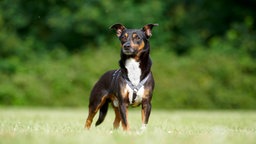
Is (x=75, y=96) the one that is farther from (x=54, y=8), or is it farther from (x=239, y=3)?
(x=239, y=3)

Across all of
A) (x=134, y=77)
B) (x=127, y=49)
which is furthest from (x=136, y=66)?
(x=127, y=49)

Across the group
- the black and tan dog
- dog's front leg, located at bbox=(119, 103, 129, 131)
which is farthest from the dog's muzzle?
dog's front leg, located at bbox=(119, 103, 129, 131)

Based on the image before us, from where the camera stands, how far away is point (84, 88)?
28141 millimetres

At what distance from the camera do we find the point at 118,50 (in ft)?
103

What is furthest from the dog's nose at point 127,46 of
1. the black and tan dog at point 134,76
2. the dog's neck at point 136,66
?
the dog's neck at point 136,66

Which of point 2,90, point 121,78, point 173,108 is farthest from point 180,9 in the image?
point 121,78

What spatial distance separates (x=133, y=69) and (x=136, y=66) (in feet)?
0.21

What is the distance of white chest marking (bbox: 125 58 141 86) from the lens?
31.4ft

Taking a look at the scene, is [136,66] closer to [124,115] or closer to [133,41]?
[133,41]

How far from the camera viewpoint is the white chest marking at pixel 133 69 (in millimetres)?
9577

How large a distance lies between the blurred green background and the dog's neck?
49.5 ft

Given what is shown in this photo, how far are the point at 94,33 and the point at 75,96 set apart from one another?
21.6 feet

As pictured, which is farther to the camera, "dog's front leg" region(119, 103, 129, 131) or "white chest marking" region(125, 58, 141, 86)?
"white chest marking" region(125, 58, 141, 86)

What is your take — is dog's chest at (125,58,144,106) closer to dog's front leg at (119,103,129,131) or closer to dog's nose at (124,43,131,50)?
dog's front leg at (119,103,129,131)
